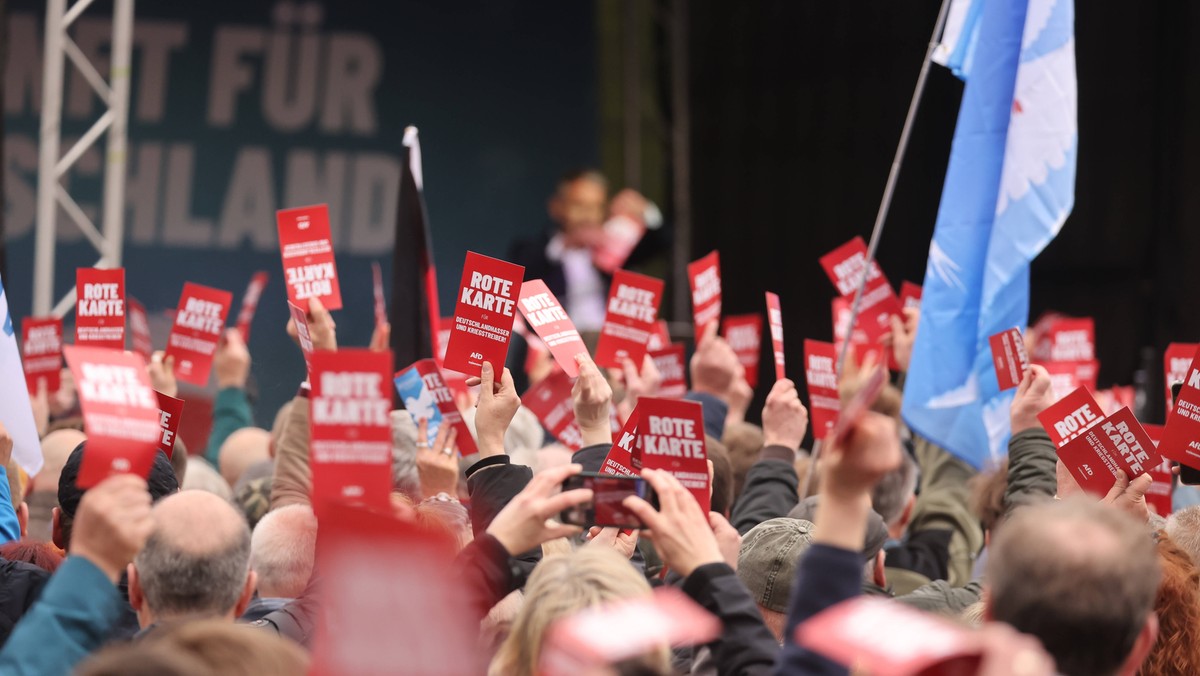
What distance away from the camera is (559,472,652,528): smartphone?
6.89ft

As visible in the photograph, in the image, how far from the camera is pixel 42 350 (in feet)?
13.9

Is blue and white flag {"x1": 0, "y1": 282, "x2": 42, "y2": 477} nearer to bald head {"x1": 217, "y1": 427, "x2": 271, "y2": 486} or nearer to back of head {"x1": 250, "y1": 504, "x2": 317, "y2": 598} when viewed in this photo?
back of head {"x1": 250, "y1": 504, "x2": 317, "y2": 598}

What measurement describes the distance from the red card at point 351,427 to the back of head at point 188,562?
0.28 metres

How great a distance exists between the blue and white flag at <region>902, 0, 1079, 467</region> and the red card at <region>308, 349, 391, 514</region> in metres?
2.65

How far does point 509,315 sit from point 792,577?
86 cm

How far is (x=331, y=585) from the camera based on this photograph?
1768 mm

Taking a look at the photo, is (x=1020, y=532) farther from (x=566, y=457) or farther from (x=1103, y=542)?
(x=566, y=457)

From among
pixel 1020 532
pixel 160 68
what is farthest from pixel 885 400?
pixel 160 68

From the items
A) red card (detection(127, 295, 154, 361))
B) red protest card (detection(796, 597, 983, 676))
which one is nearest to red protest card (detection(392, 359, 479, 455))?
red card (detection(127, 295, 154, 361))

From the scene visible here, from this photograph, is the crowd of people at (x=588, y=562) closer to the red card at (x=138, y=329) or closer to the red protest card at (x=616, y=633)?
the red protest card at (x=616, y=633)

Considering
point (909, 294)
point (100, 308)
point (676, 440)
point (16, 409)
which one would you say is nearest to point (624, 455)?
point (676, 440)

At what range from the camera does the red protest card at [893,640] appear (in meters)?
1.38

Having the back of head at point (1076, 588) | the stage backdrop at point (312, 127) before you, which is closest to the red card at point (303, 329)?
the back of head at point (1076, 588)

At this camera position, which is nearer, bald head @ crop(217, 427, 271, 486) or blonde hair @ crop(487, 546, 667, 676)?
blonde hair @ crop(487, 546, 667, 676)
